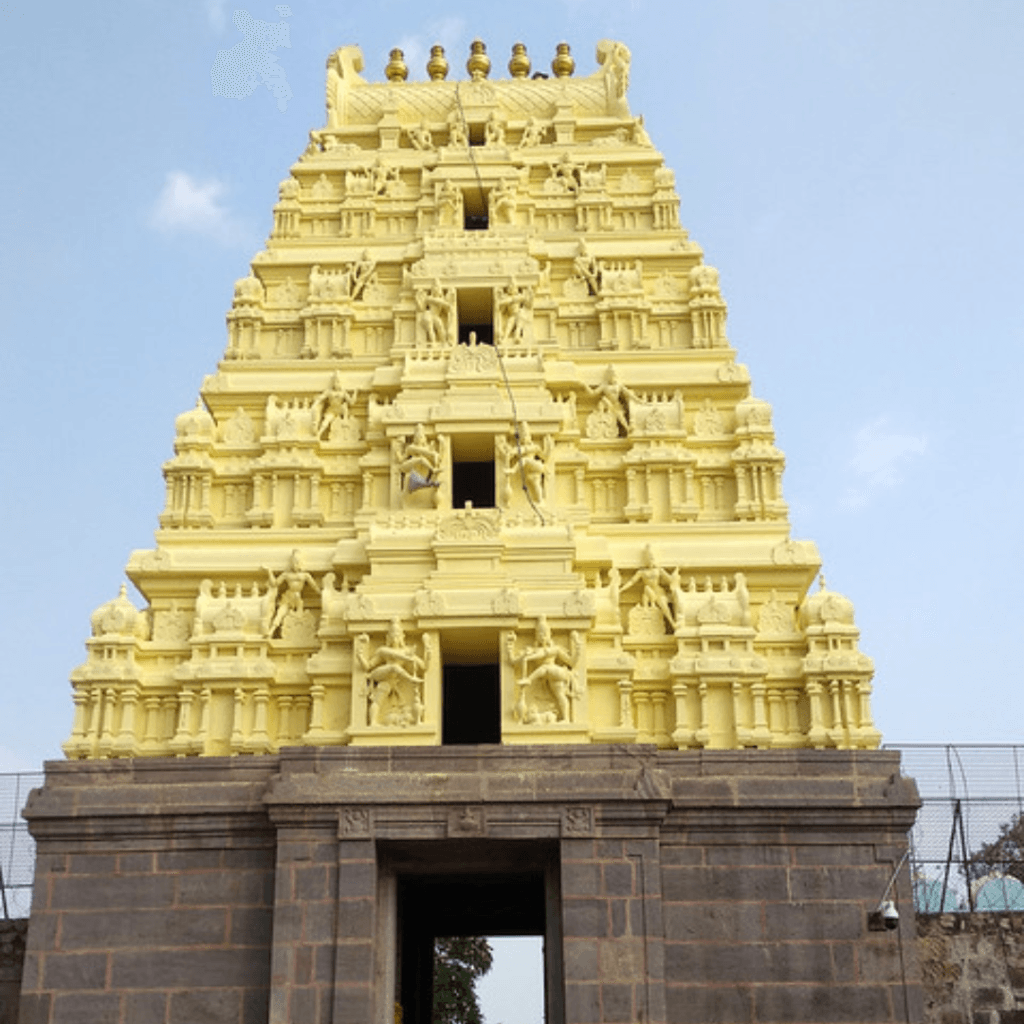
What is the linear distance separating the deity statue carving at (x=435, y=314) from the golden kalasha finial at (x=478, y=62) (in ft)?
28.6

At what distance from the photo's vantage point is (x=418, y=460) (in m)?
25.5

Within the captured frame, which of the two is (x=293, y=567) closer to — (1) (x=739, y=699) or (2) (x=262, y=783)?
(2) (x=262, y=783)

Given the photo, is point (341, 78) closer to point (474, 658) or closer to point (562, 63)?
point (562, 63)

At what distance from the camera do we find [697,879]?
20703mm

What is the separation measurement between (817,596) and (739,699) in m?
2.34

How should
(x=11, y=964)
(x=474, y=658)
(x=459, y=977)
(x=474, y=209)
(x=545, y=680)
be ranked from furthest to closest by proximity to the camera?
(x=459, y=977)
(x=474, y=209)
(x=474, y=658)
(x=545, y=680)
(x=11, y=964)

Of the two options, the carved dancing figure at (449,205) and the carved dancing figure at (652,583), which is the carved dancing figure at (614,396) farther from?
the carved dancing figure at (449,205)

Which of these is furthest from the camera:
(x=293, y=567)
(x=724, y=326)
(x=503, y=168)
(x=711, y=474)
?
(x=503, y=168)

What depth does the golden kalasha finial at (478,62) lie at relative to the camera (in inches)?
1364

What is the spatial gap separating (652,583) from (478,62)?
53.0 ft

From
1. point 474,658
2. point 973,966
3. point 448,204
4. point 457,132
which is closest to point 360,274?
point 448,204

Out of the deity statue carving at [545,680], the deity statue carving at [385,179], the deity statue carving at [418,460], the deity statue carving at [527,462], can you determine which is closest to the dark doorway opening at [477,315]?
the deity statue carving at [418,460]

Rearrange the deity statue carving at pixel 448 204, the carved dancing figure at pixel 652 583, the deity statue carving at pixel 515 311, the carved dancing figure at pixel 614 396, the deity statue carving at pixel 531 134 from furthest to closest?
1. the deity statue carving at pixel 531 134
2. the deity statue carving at pixel 448 204
3. the deity statue carving at pixel 515 311
4. the carved dancing figure at pixel 614 396
5. the carved dancing figure at pixel 652 583

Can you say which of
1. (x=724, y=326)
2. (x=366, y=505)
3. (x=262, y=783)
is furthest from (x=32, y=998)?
(x=724, y=326)
